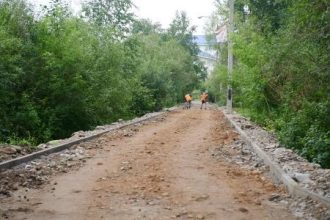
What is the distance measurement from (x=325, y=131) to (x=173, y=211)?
8.09 metres

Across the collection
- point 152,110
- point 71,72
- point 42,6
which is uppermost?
point 42,6

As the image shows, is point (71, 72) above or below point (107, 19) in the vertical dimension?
below

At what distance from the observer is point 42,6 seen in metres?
22.4

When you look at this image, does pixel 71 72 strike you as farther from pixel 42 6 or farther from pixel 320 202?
pixel 320 202

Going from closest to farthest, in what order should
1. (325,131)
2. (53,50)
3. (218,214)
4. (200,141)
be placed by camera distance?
(218,214), (325,131), (200,141), (53,50)

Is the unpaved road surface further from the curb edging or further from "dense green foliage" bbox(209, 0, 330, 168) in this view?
"dense green foliage" bbox(209, 0, 330, 168)

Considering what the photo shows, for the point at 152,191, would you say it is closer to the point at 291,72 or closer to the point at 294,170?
the point at 294,170

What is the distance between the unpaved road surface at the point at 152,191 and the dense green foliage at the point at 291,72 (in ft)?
10.8

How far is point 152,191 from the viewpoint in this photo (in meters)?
7.96

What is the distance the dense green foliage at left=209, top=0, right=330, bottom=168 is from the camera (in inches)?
418

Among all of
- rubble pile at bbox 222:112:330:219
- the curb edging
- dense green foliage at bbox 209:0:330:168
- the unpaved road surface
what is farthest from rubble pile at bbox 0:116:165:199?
dense green foliage at bbox 209:0:330:168

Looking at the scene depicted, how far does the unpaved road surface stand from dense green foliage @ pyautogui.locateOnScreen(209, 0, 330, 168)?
3.29 metres

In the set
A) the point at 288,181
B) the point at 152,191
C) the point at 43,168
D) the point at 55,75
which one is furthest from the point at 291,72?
the point at 152,191

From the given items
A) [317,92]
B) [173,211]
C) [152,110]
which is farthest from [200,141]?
[152,110]
